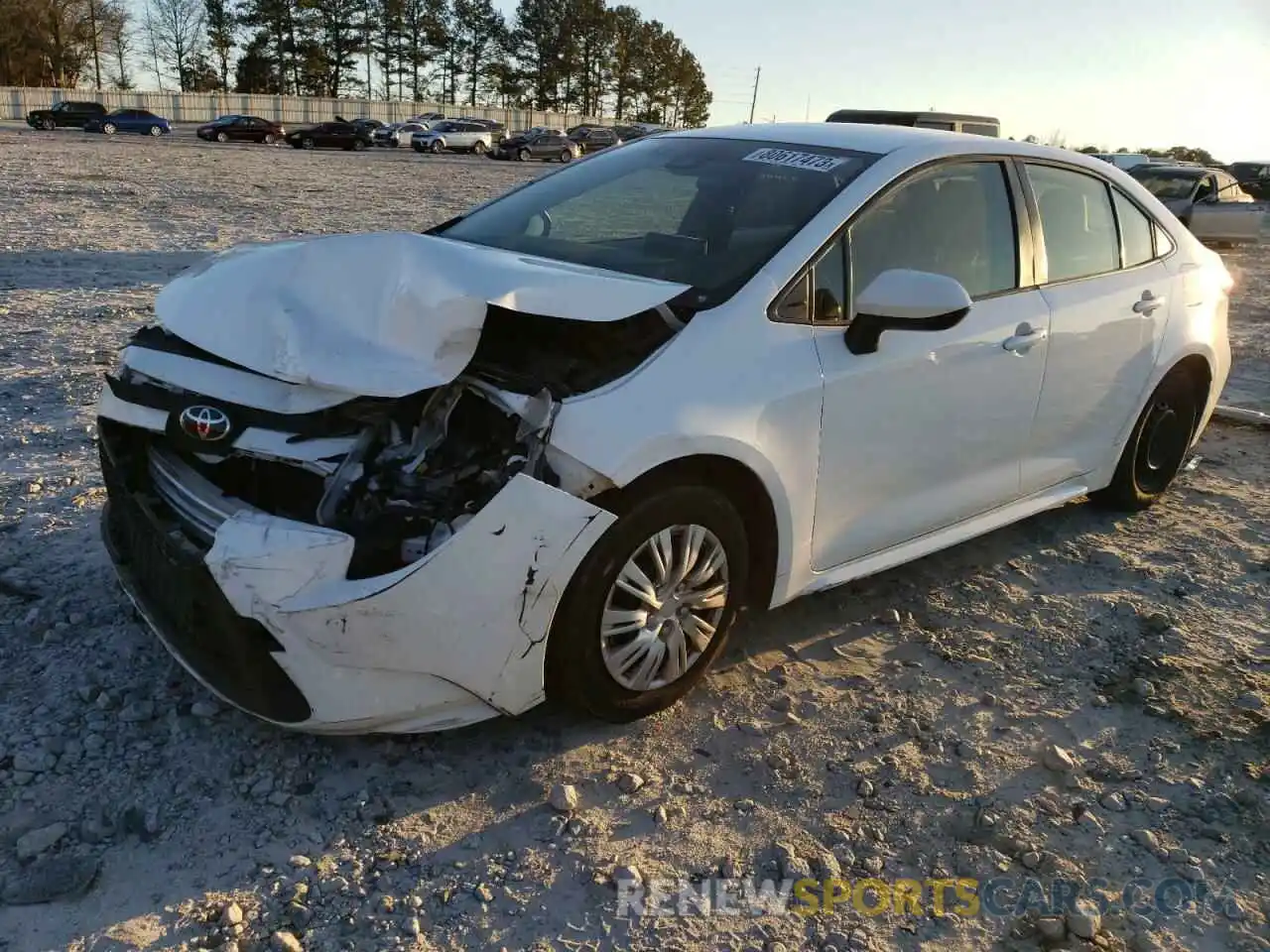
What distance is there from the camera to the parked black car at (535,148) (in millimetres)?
43344

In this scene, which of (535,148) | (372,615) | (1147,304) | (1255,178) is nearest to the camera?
(372,615)

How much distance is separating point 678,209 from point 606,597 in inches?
65.4

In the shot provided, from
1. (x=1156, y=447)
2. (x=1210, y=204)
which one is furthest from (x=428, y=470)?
(x=1210, y=204)

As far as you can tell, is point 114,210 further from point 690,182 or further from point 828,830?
point 828,830

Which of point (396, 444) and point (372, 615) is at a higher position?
point (396, 444)

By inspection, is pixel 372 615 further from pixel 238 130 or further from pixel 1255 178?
pixel 238 130

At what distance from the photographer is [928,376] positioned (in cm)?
347

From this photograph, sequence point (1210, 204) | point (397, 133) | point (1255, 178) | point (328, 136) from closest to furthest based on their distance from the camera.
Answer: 1. point (1210, 204)
2. point (1255, 178)
3. point (328, 136)
4. point (397, 133)

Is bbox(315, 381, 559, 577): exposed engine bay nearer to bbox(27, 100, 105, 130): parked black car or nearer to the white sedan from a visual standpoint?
the white sedan

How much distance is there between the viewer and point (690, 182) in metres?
3.86

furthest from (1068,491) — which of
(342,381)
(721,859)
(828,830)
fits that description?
(342,381)

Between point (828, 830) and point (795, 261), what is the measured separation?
1.67 m

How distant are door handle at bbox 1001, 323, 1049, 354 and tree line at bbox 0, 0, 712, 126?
2971 inches

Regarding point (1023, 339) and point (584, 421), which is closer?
point (584, 421)
